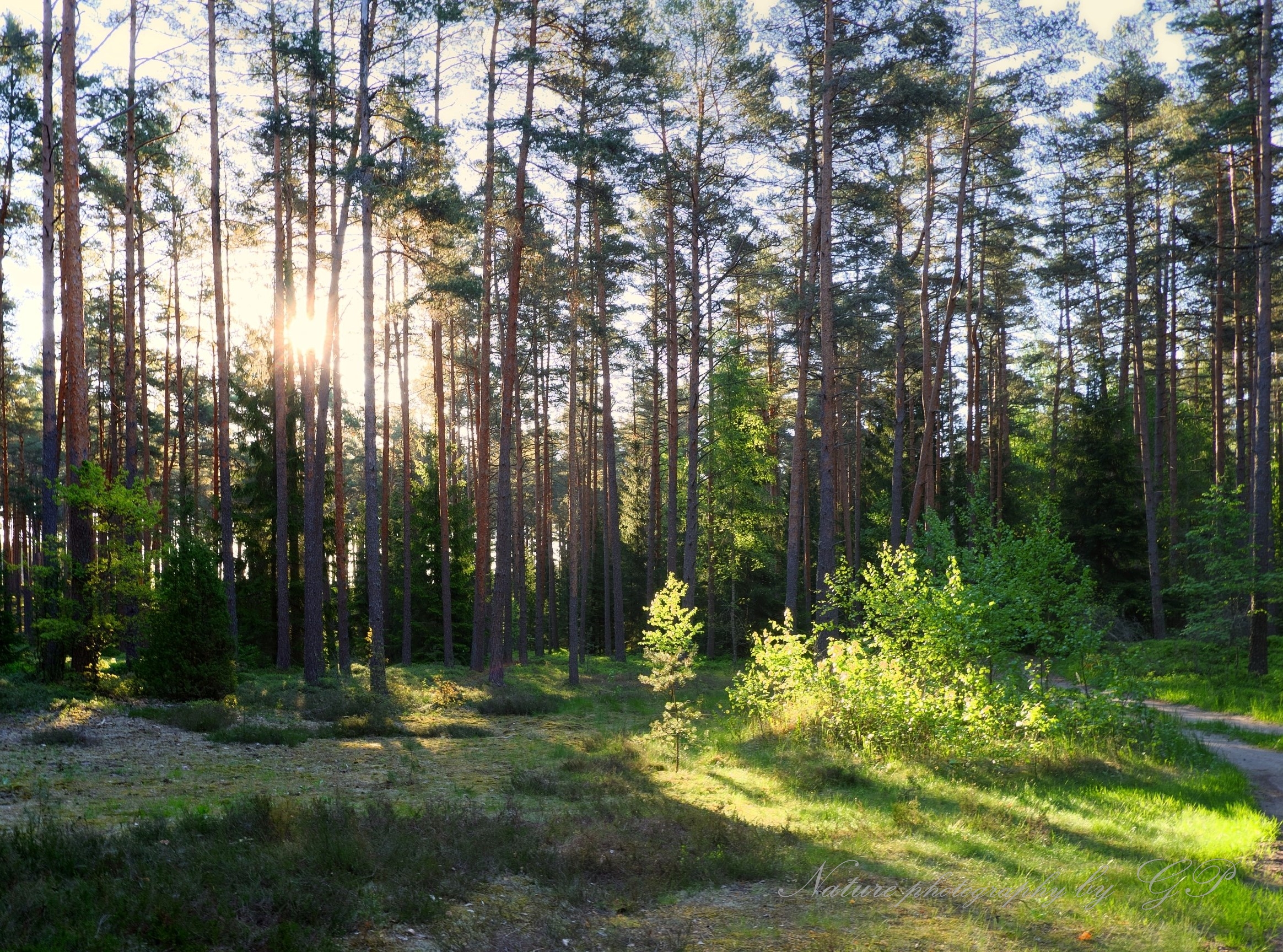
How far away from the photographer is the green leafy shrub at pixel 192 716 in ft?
36.7

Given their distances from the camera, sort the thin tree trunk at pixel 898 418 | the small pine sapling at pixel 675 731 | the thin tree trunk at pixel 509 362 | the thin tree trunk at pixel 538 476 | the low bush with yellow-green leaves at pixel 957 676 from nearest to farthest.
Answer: the low bush with yellow-green leaves at pixel 957 676 → the small pine sapling at pixel 675 731 → the thin tree trunk at pixel 509 362 → the thin tree trunk at pixel 898 418 → the thin tree trunk at pixel 538 476

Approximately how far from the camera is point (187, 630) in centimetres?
1338

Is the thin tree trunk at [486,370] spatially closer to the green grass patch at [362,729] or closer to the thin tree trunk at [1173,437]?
the green grass patch at [362,729]

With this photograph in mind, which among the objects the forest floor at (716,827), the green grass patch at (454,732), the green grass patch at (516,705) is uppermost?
the forest floor at (716,827)

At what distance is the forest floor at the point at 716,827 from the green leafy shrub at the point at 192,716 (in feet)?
0.30

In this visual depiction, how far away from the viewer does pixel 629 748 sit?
11.0 meters

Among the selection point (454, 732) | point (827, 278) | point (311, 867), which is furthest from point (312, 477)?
point (311, 867)

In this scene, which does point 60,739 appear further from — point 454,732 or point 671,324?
point 671,324

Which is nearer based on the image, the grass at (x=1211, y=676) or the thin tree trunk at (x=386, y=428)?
the grass at (x=1211, y=676)

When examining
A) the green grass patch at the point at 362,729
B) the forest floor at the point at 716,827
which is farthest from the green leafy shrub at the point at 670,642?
the green grass patch at the point at 362,729

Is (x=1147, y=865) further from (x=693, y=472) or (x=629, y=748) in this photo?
(x=693, y=472)

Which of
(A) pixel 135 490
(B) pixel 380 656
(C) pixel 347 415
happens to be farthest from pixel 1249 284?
(C) pixel 347 415

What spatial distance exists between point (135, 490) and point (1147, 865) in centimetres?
1460

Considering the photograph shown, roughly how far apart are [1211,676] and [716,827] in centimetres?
1422
